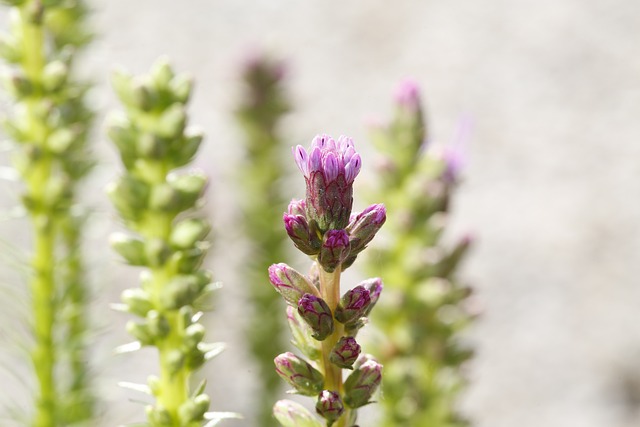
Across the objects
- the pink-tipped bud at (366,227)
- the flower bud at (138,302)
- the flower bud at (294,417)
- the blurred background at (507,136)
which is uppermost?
the blurred background at (507,136)

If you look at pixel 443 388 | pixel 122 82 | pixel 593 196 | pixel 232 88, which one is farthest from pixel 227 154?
pixel 122 82

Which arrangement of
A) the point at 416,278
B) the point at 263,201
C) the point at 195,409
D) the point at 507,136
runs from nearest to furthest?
the point at 195,409 < the point at 416,278 < the point at 263,201 < the point at 507,136

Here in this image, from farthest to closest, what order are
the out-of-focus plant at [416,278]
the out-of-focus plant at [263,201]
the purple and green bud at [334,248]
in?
1. the out-of-focus plant at [263,201]
2. the out-of-focus plant at [416,278]
3. the purple and green bud at [334,248]

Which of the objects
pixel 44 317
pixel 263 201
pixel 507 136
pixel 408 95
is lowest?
pixel 44 317

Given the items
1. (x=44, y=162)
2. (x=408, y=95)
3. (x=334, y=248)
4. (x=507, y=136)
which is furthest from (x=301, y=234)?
(x=507, y=136)

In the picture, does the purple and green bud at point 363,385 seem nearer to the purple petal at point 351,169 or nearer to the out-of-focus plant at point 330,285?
the out-of-focus plant at point 330,285

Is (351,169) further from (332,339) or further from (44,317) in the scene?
(44,317)

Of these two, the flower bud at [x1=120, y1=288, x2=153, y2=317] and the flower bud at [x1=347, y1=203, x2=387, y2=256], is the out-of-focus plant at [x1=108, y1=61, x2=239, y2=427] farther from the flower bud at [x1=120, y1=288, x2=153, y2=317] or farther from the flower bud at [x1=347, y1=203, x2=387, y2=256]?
the flower bud at [x1=347, y1=203, x2=387, y2=256]

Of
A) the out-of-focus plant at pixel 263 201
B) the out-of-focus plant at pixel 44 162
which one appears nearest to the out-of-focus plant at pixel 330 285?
the out-of-focus plant at pixel 44 162
